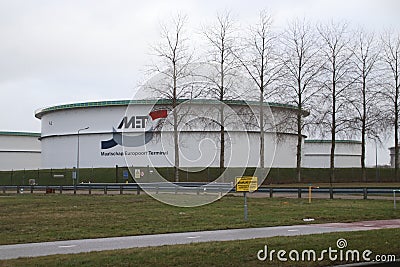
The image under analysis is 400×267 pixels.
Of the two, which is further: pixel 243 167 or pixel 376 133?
pixel 376 133

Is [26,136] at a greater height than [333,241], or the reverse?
[26,136]

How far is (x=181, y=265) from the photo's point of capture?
38.0 ft

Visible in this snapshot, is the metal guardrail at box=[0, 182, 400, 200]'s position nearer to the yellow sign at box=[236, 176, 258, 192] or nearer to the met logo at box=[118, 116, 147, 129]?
the met logo at box=[118, 116, 147, 129]

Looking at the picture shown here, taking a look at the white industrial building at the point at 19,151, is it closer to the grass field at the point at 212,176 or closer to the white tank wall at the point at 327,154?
the grass field at the point at 212,176

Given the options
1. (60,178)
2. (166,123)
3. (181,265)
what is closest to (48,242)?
(181,265)

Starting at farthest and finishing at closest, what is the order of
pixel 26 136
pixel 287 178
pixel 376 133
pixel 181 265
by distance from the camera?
1. pixel 26 136
2. pixel 287 178
3. pixel 376 133
4. pixel 181 265

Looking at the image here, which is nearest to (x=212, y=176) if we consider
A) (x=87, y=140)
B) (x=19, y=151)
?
(x=87, y=140)

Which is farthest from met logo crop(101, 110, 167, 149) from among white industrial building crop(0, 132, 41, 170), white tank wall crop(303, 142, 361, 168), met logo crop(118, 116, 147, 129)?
white tank wall crop(303, 142, 361, 168)

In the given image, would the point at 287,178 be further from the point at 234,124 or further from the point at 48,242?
the point at 48,242

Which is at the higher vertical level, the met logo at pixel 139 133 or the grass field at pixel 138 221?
the met logo at pixel 139 133

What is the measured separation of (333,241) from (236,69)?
36170mm

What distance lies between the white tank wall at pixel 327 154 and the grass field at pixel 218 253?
91.2 metres

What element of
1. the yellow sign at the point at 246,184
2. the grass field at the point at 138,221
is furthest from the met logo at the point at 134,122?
the yellow sign at the point at 246,184

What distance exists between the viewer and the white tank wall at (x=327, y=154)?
346 ft
